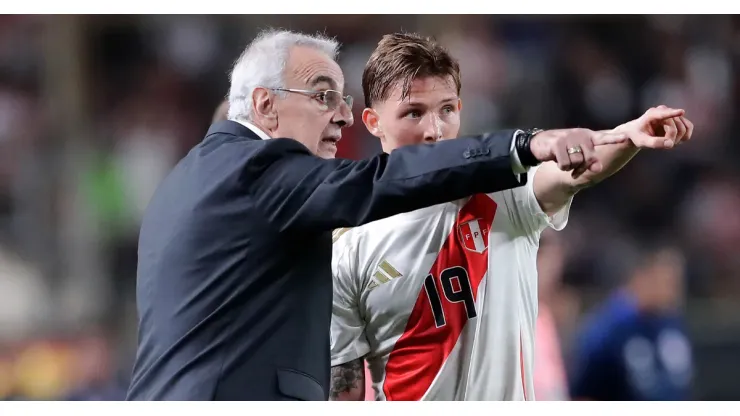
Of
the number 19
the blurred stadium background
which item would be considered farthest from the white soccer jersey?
the blurred stadium background

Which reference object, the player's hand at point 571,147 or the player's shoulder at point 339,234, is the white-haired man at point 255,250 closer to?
the player's hand at point 571,147

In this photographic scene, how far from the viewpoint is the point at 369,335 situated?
268 centimetres

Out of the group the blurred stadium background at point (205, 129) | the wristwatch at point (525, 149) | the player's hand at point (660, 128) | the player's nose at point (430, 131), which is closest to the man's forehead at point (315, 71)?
the player's nose at point (430, 131)

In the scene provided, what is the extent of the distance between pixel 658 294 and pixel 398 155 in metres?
3.88

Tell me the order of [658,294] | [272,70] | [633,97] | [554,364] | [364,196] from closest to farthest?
1. [364,196]
2. [272,70]
3. [554,364]
4. [658,294]
5. [633,97]

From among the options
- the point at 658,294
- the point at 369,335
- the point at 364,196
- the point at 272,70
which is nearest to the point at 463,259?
the point at 369,335

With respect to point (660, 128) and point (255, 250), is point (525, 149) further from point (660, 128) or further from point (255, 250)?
point (255, 250)

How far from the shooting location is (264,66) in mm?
2625

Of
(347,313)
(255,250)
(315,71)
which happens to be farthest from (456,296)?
(315,71)

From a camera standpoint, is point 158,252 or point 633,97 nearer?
point 158,252

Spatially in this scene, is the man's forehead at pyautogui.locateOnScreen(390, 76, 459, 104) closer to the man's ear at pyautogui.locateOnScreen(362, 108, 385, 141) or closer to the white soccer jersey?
the man's ear at pyautogui.locateOnScreen(362, 108, 385, 141)

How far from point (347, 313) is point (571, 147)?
1.01m

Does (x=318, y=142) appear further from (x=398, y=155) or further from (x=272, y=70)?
(x=398, y=155)

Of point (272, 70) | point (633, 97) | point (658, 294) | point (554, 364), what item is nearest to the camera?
point (272, 70)
